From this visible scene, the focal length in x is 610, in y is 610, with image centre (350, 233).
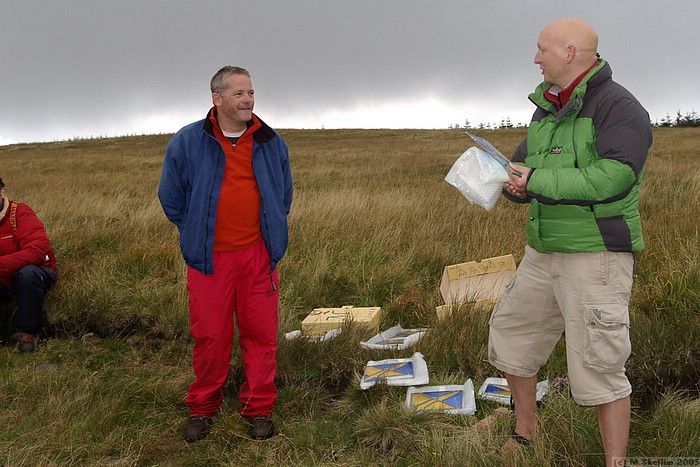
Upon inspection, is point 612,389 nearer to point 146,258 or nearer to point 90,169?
point 146,258

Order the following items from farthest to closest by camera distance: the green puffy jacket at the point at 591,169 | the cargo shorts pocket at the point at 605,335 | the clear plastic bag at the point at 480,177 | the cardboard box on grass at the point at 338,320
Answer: the cardboard box on grass at the point at 338,320 < the clear plastic bag at the point at 480,177 < the cargo shorts pocket at the point at 605,335 < the green puffy jacket at the point at 591,169

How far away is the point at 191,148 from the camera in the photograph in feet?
10.8

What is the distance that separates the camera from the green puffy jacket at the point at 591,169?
2283mm

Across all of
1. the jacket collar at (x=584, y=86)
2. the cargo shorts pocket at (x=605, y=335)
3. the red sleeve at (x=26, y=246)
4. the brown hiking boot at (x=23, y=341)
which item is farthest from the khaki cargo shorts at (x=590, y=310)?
the red sleeve at (x=26, y=246)

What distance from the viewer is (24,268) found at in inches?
189

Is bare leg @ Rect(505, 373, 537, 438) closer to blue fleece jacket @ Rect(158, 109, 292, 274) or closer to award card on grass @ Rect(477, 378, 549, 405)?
award card on grass @ Rect(477, 378, 549, 405)

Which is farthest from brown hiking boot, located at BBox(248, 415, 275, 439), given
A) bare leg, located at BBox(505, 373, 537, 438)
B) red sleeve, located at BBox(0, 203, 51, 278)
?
red sleeve, located at BBox(0, 203, 51, 278)

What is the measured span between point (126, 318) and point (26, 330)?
0.72 m

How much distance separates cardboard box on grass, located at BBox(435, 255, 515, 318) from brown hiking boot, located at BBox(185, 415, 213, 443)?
81.8 inches

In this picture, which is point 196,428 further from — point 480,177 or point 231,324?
point 480,177

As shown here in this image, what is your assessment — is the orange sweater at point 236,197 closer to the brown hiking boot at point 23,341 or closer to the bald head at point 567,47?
the bald head at point 567,47

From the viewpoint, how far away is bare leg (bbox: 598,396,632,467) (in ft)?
8.00

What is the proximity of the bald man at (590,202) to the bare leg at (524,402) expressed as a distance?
1.24ft

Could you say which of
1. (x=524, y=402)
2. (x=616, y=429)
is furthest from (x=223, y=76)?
(x=616, y=429)
